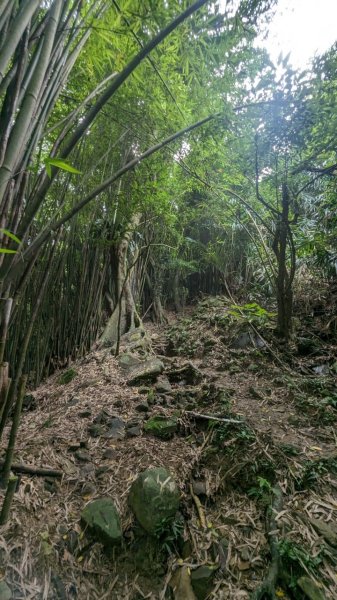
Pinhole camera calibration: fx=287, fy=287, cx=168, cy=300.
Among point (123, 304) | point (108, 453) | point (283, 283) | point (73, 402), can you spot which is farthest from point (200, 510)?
point (123, 304)

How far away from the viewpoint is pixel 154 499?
1.09 meters

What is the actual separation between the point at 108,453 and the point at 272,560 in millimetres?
809

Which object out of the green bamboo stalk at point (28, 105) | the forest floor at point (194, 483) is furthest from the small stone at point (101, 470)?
the green bamboo stalk at point (28, 105)

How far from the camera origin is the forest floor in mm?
919

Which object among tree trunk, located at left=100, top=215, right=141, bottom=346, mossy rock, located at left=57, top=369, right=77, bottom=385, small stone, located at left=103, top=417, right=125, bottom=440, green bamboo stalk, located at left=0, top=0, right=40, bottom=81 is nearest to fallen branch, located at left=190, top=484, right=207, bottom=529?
small stone, located at left=103, top=417, right=125, bottom=440

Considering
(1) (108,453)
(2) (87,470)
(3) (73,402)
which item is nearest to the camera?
(2) (87,470)

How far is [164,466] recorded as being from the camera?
1306 mm

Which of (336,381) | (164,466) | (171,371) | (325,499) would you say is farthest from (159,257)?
(325,499)

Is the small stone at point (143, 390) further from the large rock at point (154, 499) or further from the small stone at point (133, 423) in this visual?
the large rock at point (154, 499)

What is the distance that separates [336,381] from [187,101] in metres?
1.99

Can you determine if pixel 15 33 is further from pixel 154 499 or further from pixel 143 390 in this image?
pixel 143 390

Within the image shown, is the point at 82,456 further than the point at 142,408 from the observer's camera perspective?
No

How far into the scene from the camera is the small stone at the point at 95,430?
1552mm

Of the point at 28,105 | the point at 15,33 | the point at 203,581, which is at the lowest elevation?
the point at 203,581
